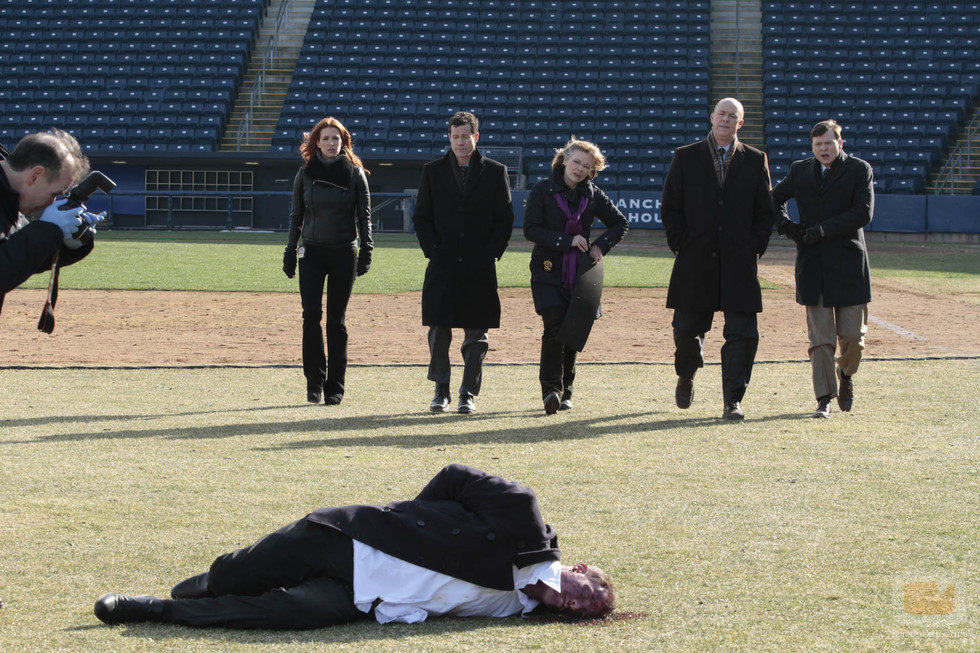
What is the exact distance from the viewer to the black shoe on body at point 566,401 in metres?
8.78

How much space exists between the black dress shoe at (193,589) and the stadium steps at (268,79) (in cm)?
3171

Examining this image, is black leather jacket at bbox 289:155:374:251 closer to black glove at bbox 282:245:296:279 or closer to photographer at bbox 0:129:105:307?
black glove at bbox 282:245:296:279

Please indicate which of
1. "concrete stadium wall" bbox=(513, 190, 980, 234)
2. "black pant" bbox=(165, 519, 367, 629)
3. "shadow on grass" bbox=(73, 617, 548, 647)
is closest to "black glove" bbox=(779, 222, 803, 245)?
"shadow on grass" bbox=(73, 617, 548, 647)

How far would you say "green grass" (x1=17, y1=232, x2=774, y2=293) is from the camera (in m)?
18.3

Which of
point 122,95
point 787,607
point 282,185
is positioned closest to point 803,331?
point 787,607

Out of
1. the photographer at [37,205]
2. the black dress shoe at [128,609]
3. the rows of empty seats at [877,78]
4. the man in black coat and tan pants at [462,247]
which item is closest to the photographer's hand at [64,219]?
the photographer at [37,205]

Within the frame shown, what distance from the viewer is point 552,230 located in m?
8.68

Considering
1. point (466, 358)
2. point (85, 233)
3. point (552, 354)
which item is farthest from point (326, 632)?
point (466, 358)

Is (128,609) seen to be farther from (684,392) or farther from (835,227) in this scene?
(835,227)

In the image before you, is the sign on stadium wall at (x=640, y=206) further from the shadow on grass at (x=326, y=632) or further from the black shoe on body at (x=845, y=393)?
the shadow on grass at (x=326, y=632)

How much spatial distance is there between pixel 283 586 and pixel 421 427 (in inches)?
153

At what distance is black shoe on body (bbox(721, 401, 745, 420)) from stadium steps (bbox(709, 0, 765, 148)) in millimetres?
27964

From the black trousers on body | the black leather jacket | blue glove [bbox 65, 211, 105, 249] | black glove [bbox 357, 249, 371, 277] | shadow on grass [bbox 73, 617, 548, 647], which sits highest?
blue glove [bbox 65, 211, 105, 249]

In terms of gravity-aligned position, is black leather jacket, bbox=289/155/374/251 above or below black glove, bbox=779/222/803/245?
above
